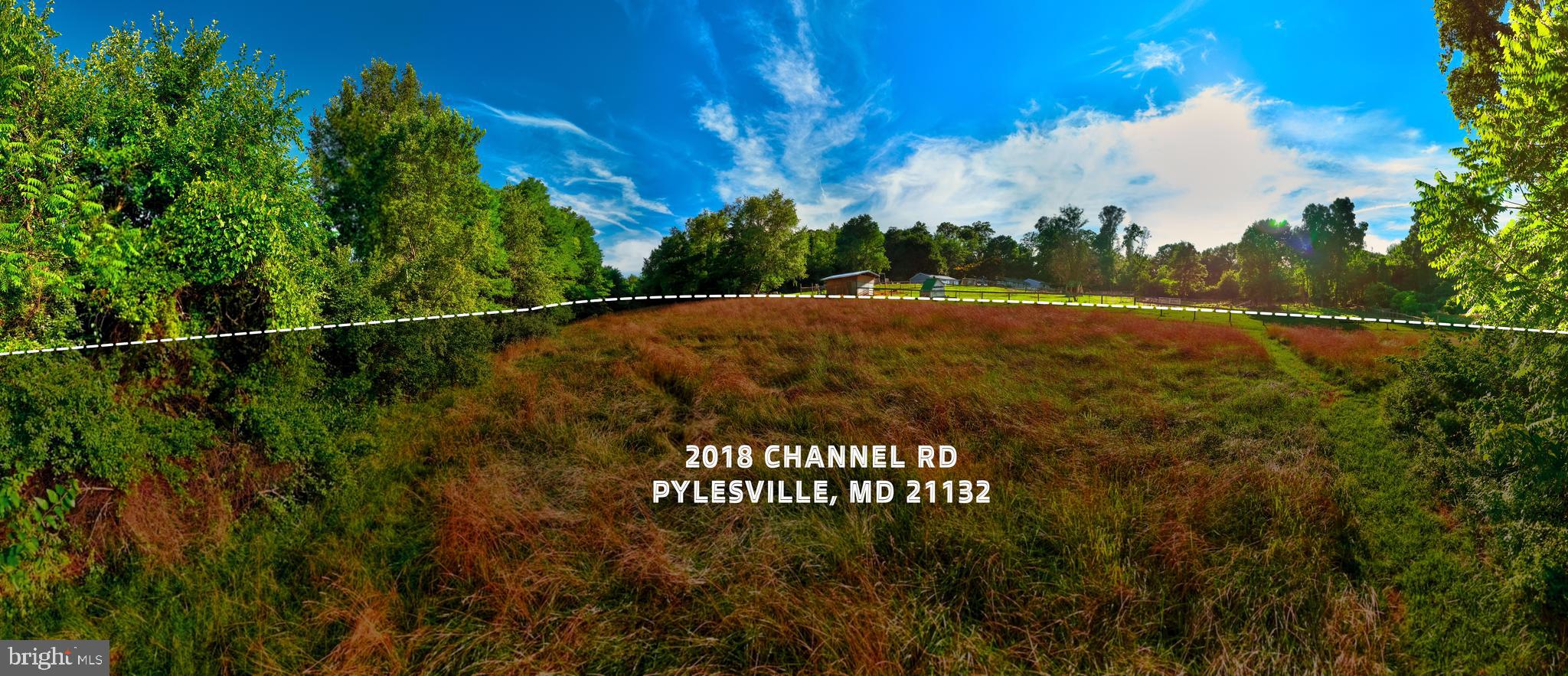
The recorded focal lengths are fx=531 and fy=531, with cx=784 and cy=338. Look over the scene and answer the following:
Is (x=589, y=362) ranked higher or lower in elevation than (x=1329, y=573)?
higher

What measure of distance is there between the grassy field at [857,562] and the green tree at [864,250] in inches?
2405

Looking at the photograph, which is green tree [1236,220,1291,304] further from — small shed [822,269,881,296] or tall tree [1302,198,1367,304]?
small shed [822,269,881,296]

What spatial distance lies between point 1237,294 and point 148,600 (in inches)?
3155

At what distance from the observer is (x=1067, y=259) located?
64.6 metres

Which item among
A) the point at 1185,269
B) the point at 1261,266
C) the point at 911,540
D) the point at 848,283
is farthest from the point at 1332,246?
the point at 911,540

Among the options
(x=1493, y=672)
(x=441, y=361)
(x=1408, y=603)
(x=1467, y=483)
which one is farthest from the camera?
(x=441, y=361)

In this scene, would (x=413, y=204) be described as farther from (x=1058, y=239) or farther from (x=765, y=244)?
(x=1058, y=239)

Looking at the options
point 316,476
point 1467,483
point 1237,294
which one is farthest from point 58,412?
point 1237,294

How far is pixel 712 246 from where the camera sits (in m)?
35.2

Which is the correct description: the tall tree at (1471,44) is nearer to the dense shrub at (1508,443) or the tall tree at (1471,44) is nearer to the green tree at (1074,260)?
the dense shrub at (1508,443)

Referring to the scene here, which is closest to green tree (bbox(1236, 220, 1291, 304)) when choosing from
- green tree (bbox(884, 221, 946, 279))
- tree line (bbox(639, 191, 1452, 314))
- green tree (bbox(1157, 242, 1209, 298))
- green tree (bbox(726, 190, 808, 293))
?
tree line (bbox(639, 191, 1452, 314))

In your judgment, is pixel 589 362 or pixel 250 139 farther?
pixel 589 362

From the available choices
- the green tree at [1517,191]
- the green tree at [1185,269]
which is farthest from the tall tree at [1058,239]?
the green tree at [1517,191]

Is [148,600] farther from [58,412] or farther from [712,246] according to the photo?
[712,246]
